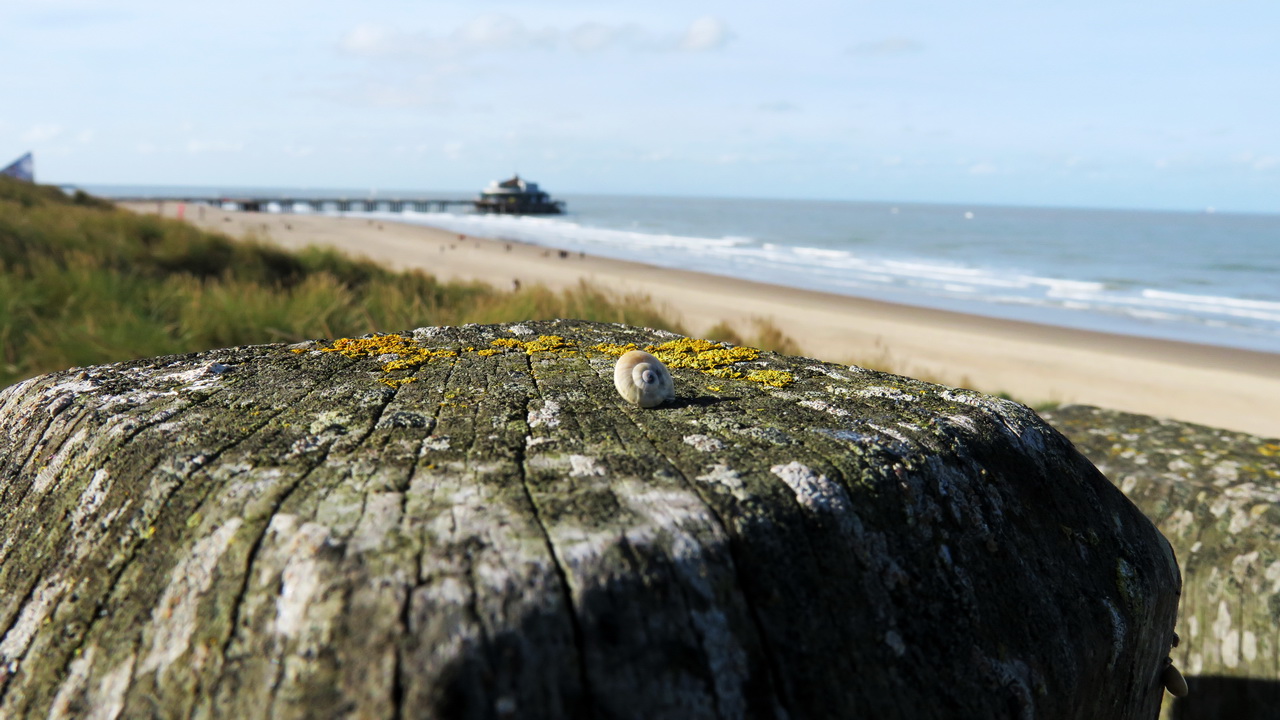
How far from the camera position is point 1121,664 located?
1690mm

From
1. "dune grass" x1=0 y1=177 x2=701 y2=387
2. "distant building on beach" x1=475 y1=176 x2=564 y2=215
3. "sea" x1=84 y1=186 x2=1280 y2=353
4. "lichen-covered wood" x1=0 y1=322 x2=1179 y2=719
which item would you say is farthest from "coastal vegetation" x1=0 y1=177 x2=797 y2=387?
"distant building on beach" x1=475 y1=176 x2=564 y2=215

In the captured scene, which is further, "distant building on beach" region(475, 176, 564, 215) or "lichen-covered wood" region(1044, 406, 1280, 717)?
"distant building on beach" region(475, 176, 564, 215)

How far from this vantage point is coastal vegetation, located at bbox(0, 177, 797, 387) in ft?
21.9

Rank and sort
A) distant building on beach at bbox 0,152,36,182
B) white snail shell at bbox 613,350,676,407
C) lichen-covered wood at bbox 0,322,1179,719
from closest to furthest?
lichen-covered wood at bbox 0,322,1179,719 → white snail shell at bbox 613,350,676,407 → distant building on beach at bbox 0,152,36,182

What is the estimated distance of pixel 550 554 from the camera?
1.10 m

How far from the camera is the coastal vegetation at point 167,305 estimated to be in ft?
21.9

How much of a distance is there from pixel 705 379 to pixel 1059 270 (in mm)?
40959

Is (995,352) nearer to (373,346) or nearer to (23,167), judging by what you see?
(373,346)

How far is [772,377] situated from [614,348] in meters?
0.60

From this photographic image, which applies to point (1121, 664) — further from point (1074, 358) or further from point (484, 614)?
point (1074, 358)

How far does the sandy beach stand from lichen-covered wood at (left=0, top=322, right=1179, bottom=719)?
724 centimetres

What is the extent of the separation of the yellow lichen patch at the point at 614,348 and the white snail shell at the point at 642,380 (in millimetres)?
579

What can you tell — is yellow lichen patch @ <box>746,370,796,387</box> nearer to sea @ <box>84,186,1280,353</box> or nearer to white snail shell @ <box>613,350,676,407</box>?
white snail shell @ <box>613,350,676,407</box>

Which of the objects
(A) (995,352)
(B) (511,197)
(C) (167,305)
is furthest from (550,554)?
(B) (511,197)
